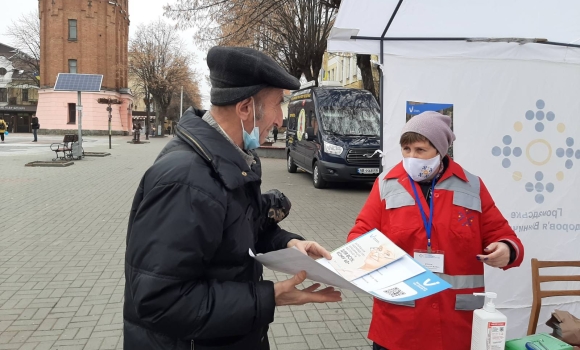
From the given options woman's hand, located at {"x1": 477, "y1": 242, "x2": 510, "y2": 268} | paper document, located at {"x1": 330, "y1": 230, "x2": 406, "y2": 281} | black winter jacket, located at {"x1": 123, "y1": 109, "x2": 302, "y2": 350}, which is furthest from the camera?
woman's hand, located at {"x1": 477, "y1": 242, "x2": 510, "y2": 268}

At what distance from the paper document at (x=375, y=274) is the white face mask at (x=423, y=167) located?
580mm

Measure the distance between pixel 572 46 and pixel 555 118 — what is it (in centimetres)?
55

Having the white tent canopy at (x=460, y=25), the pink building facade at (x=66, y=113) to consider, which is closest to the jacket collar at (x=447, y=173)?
the white tent canopy at (x=460, y=25)

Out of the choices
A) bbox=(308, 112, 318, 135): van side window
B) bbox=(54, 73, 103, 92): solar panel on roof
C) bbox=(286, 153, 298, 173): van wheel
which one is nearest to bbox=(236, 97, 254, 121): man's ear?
bbox=(308, 112, 318, 135): van side window

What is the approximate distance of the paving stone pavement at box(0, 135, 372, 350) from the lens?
12.4ft

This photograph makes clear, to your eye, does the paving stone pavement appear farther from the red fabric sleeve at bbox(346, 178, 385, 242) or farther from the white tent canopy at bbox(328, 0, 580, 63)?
the white tent canopy at bbox(328, 0, 580, 63)

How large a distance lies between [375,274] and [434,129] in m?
0.98

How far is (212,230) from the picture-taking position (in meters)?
1.37

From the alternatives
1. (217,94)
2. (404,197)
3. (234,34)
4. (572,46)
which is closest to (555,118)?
(572,46)

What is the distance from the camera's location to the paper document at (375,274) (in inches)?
56.5

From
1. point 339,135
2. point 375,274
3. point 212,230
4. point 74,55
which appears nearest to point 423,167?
point 375,274

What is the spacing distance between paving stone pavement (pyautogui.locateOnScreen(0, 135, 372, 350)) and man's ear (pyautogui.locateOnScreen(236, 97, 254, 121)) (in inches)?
102

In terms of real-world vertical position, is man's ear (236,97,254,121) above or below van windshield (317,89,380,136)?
below

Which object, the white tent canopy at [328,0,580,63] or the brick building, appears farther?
the brick building
